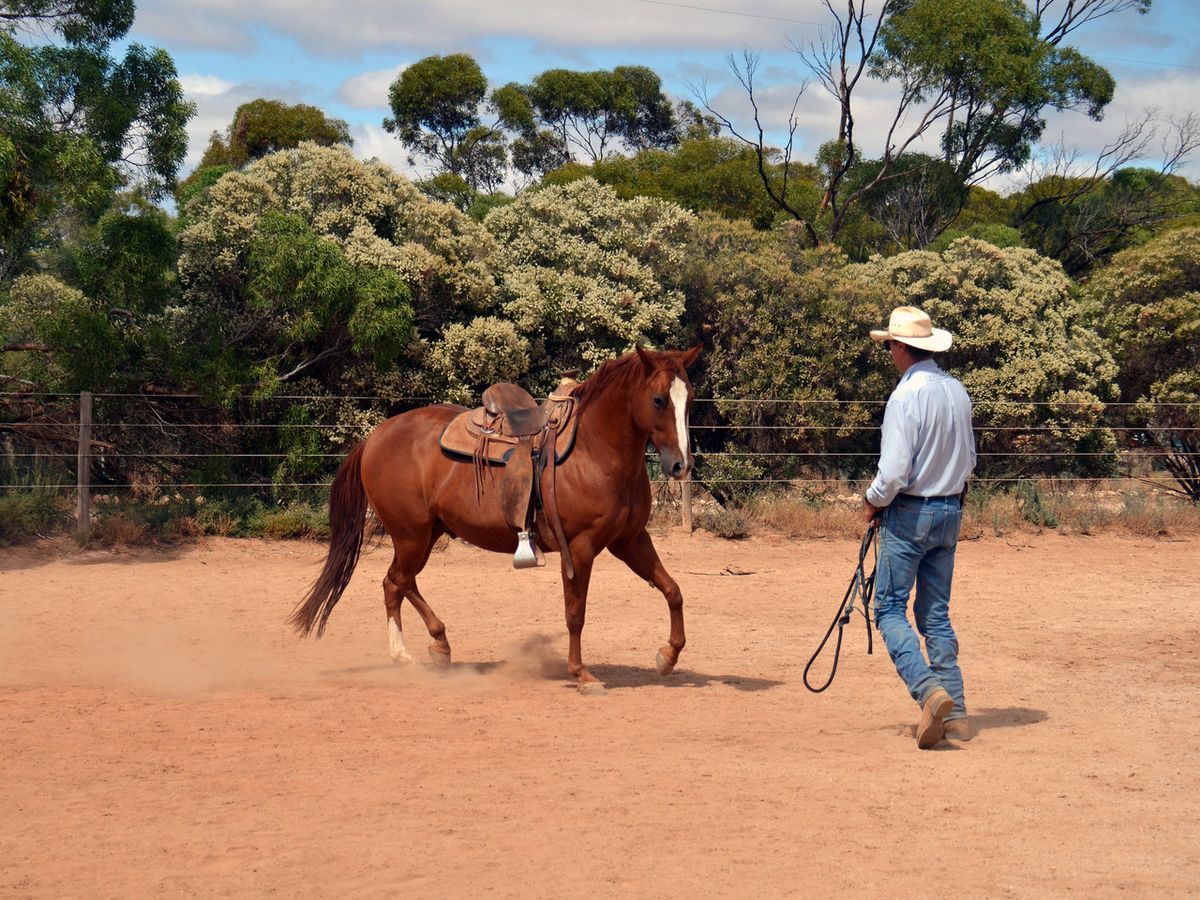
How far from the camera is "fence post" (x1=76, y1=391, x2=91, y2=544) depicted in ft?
41.5

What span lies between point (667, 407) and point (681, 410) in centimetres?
10

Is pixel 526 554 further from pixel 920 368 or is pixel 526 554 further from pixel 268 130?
pixel 268 130

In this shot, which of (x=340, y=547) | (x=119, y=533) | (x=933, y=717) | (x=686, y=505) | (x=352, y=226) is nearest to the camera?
(x=933, y=717)

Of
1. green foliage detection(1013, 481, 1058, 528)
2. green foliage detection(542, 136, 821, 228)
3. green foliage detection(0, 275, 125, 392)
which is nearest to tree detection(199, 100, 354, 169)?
green foliage detection(542, 136, 821, 228)

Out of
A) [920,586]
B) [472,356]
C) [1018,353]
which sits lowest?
[920,586]

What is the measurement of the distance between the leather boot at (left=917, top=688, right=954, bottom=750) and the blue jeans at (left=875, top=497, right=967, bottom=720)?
0.08 m

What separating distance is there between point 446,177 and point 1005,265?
19026 mm

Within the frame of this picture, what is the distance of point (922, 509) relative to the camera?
20.0ft

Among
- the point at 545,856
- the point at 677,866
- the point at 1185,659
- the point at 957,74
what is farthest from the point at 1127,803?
the point at 957,74

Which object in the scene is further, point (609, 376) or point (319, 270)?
point (319, 270)

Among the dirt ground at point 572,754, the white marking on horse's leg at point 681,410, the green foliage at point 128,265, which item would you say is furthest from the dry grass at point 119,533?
the white marking on horse's leg at point 681,410

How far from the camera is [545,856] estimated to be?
4.49 metres

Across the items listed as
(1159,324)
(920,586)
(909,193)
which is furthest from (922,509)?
(909,193)

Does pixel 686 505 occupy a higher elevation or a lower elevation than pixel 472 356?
lower
